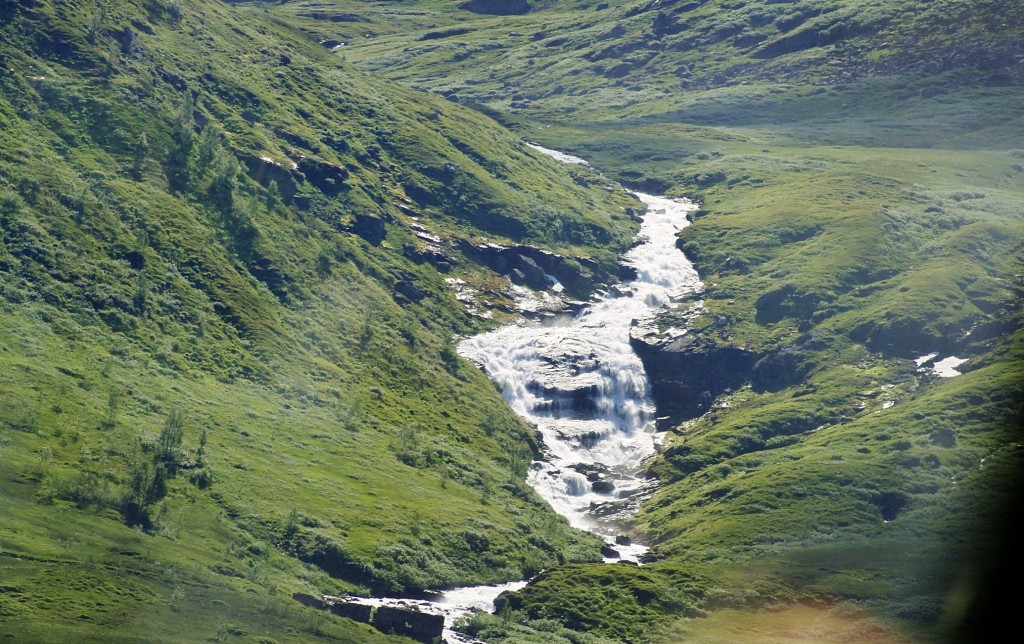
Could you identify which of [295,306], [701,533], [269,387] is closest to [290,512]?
[269,387]

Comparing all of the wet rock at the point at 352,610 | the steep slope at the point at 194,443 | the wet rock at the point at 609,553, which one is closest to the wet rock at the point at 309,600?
the wet rock at the point at 352,610

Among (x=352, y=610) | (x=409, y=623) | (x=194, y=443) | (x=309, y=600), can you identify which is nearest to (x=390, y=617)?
(x=409, y=623)

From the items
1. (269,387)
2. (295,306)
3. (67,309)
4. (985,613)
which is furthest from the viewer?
(295,306)

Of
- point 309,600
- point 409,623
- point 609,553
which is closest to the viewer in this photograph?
point 309,600

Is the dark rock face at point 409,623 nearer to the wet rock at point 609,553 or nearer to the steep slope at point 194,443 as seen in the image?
the steep slope at point 194,443

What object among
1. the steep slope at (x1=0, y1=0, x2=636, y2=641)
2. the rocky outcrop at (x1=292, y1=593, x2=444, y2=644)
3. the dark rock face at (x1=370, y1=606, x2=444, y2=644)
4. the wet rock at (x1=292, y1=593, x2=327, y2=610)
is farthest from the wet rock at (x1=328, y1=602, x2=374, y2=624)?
the steep slope at (x1=0, y1=0, x2=636, y2=641)

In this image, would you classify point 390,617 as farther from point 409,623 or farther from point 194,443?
point 194,443

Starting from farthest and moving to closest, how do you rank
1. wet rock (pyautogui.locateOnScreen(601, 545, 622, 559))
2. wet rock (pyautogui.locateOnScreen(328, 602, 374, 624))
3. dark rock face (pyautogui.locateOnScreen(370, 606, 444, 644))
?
wet rock (pyautogui.locateOnScreen(601, 545, 622, 559)), wet rock (pyautogui.locateOnScreen(328, 602, 374, 624)), dark rock face (pyautogui.locateOnScreen(370, 606, 444, 644))

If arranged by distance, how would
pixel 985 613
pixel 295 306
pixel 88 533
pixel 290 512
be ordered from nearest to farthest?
pixel 88 533, pixel 985 613, pixel 290 512, pixel 295 306

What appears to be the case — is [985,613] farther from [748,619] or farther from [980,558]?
[748,619]

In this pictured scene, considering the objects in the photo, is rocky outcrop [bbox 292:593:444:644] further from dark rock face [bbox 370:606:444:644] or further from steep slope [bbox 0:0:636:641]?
steep slope [bbox 0:0:636:641]

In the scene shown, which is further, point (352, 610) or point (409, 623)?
point (352, 610)
